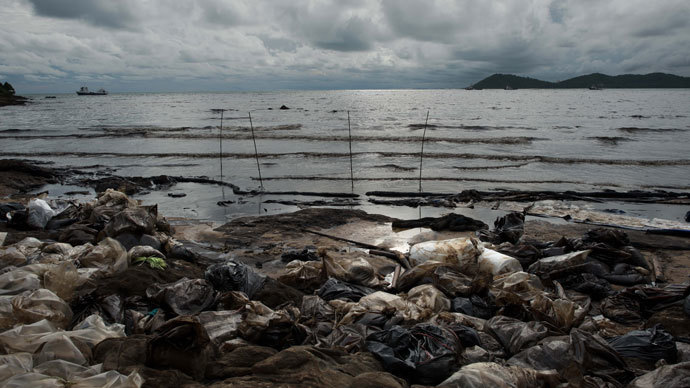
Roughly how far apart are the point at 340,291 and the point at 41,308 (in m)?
2.99

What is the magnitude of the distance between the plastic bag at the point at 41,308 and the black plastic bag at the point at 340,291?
265 cm

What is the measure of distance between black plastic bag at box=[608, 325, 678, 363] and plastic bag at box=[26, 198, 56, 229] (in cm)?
873

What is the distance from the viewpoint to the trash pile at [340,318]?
2947 mm

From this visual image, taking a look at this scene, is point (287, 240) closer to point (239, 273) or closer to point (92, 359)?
point (239, 273)

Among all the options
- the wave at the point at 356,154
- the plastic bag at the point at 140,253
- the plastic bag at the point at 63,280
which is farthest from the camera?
the wave at the point at 356,154

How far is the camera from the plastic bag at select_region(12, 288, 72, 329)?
11.2ft

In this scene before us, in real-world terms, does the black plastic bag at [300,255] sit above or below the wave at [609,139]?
below

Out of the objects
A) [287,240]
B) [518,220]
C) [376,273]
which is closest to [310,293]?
[376,273]

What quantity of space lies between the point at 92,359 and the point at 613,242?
7108 mm

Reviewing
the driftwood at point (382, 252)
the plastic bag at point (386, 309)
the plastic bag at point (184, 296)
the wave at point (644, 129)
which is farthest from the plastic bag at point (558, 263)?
the wave at point (644, 129)

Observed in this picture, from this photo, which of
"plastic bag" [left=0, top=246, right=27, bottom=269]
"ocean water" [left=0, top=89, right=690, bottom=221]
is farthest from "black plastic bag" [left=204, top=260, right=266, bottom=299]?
"ocean water" [left=0, top=89, right=690, bottom=221]

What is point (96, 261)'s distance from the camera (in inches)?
195

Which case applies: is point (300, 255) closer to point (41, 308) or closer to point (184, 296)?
point (184, 296)

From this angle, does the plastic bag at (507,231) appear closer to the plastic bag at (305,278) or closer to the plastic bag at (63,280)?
the plastic bag at (305,278)
